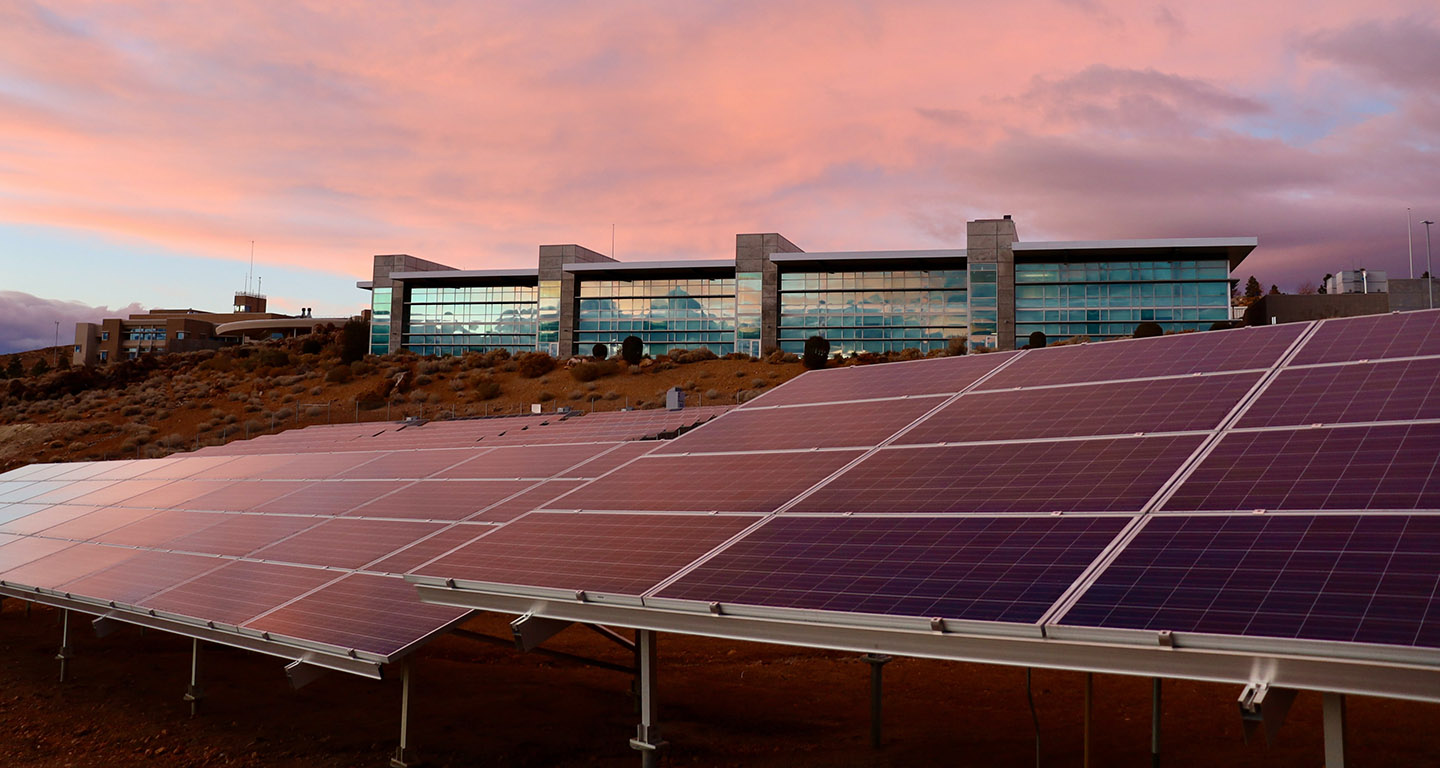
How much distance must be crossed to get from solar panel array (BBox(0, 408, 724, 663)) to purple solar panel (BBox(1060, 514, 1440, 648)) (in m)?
10.4

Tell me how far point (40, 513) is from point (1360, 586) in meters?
40.2

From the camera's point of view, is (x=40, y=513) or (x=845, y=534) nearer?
(x=845, y=534)

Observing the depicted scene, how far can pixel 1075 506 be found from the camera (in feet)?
38.7

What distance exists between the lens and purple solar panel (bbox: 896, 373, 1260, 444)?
544 inches

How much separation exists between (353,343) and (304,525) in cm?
7747

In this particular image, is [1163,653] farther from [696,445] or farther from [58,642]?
[58,642]

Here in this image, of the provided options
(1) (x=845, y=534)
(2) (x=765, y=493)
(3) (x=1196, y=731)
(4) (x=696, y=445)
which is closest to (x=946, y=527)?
(1) (x=845, y=534)

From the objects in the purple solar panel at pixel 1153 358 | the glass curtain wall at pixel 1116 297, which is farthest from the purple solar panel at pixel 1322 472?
the glass curtain wall at pixel 1116 297

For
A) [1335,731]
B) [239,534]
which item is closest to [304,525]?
[239,534]

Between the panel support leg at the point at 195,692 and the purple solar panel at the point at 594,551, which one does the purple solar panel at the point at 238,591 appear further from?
the purple solar panel at the point at 594,551

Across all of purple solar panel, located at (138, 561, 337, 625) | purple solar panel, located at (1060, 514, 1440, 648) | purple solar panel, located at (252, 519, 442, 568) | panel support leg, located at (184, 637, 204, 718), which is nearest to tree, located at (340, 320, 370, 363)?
purple solar panel, located at (252, 519, 442, 568)

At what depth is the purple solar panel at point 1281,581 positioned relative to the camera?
25.6 ft

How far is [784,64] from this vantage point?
3625cm

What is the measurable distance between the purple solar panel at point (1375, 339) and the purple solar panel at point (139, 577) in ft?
75.6
